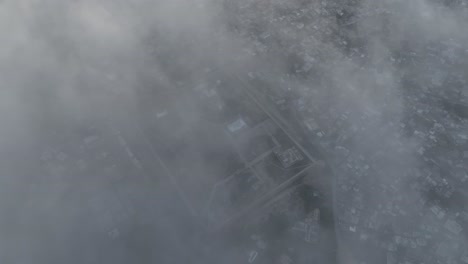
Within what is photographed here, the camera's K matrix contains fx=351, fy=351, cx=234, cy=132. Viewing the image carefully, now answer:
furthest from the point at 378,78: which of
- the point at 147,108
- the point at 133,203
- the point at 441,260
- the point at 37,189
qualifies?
the point at 37,189

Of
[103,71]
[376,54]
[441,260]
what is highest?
[103,71]

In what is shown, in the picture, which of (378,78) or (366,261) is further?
(378,78)

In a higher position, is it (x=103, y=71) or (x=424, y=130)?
(x=103, y=71)

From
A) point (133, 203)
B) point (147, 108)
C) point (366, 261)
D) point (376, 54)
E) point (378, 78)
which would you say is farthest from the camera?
point (376, 54)

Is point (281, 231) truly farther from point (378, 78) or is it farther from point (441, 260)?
point (378, 78)

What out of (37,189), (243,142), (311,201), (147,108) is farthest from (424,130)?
(37,189)

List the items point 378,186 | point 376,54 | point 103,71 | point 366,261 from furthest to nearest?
point 376,54, point 103,71, point 378,186, point 366,261
